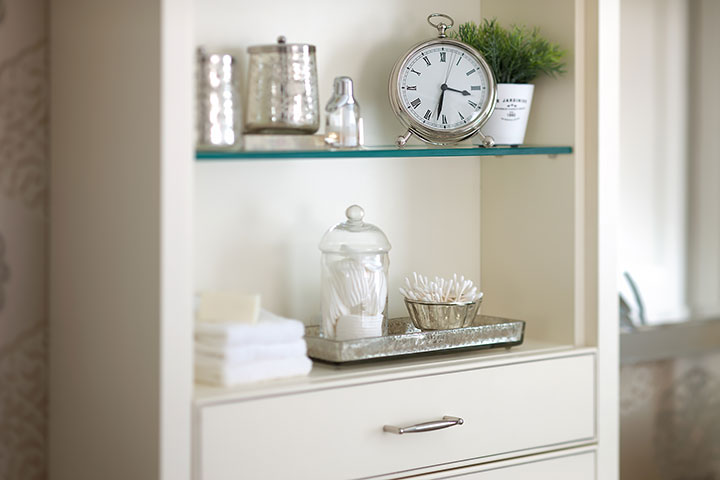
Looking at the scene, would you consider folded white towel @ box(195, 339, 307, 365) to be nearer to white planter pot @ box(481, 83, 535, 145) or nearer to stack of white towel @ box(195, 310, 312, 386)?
stack of white towel @ box(195, 310, 312, 386)

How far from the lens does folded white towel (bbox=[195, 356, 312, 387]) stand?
1232mm

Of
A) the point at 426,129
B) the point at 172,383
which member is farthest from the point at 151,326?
the point at 426,129

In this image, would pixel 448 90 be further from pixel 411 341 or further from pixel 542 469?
pixel 542 469

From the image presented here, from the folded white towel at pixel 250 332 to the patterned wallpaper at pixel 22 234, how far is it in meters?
0.38

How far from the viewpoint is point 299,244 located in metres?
1.55

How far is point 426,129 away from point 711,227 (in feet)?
3.68

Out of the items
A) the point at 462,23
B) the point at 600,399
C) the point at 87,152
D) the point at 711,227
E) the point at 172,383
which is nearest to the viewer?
the point at 172,383

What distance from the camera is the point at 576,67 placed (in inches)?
60.1

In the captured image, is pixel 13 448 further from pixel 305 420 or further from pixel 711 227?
pixel 711 227

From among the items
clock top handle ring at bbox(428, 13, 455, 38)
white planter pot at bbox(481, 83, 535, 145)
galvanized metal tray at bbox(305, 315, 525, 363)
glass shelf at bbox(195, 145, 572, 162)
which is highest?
clock top handle ring at bbox(428, 13, 455, 38)

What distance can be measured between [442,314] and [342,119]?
39 cm

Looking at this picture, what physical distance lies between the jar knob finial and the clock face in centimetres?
20

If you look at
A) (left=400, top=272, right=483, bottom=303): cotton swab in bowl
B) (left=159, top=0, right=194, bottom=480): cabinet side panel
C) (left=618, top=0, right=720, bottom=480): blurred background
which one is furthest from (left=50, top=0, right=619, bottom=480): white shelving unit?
(left=618, top=0, right=720, bottom=480): blurred background

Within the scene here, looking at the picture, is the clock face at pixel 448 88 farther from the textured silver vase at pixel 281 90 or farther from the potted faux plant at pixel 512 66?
the textured silver vase at pixel 281 90
